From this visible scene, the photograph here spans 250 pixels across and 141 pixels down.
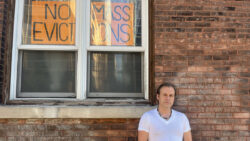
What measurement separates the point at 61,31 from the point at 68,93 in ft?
3.01

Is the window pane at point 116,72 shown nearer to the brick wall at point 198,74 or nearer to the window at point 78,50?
the window at point 78,50

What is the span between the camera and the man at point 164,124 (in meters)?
2.32

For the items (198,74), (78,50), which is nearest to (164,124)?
(198,74)

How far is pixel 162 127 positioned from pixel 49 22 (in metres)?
2.22

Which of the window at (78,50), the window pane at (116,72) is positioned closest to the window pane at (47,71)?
the window at (78,50)

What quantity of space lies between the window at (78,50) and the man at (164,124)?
773 mm

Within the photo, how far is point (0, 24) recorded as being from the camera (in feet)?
10.0

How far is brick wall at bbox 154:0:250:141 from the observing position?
9.95 feet

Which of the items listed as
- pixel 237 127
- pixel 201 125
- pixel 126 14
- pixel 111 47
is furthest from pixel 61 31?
pixel 237 127

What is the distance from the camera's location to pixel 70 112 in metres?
2.93

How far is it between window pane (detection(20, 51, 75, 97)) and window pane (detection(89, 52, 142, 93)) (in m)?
0.32

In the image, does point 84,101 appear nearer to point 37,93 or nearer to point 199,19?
point 37,93

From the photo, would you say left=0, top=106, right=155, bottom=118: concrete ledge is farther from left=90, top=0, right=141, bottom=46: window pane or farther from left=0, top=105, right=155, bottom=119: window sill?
left=90, top=0, right=141, bottom=46: window pane

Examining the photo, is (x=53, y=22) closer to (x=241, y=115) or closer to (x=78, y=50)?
(x=78, y=50)
